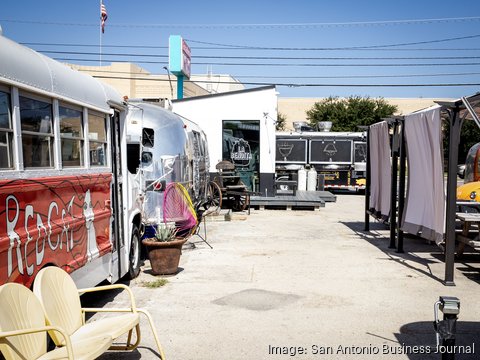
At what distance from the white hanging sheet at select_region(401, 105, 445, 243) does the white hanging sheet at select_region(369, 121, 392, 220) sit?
1.90 meters

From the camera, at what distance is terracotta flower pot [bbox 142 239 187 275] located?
775 cm

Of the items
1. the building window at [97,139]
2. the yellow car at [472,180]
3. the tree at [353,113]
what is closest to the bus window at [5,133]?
the building window at [97,139]

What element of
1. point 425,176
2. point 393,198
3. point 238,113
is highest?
point 238,113

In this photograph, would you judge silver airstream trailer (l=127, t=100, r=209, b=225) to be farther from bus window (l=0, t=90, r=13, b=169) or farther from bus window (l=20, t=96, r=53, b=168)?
bus window (l=0, t=90, r=13, b=169)

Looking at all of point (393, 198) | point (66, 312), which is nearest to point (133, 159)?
point (66, 312)

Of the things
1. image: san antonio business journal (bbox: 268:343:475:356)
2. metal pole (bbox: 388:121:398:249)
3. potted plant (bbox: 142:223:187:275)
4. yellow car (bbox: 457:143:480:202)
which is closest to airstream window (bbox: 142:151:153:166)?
potted plant (bbox: 142:223:187:275)

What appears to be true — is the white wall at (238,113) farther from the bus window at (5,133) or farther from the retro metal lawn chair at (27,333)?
the retro metal lawn chair at (27,333)

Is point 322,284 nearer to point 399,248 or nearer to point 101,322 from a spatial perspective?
point 399,248

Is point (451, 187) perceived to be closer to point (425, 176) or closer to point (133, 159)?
point (425, 176)

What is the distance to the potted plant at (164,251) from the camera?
7.78 m

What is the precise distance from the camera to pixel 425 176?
8672 mm

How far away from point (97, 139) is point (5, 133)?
2.23 meters

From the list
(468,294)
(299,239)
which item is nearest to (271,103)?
(299,239)

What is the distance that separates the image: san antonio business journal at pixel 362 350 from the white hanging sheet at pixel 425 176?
341 cm
